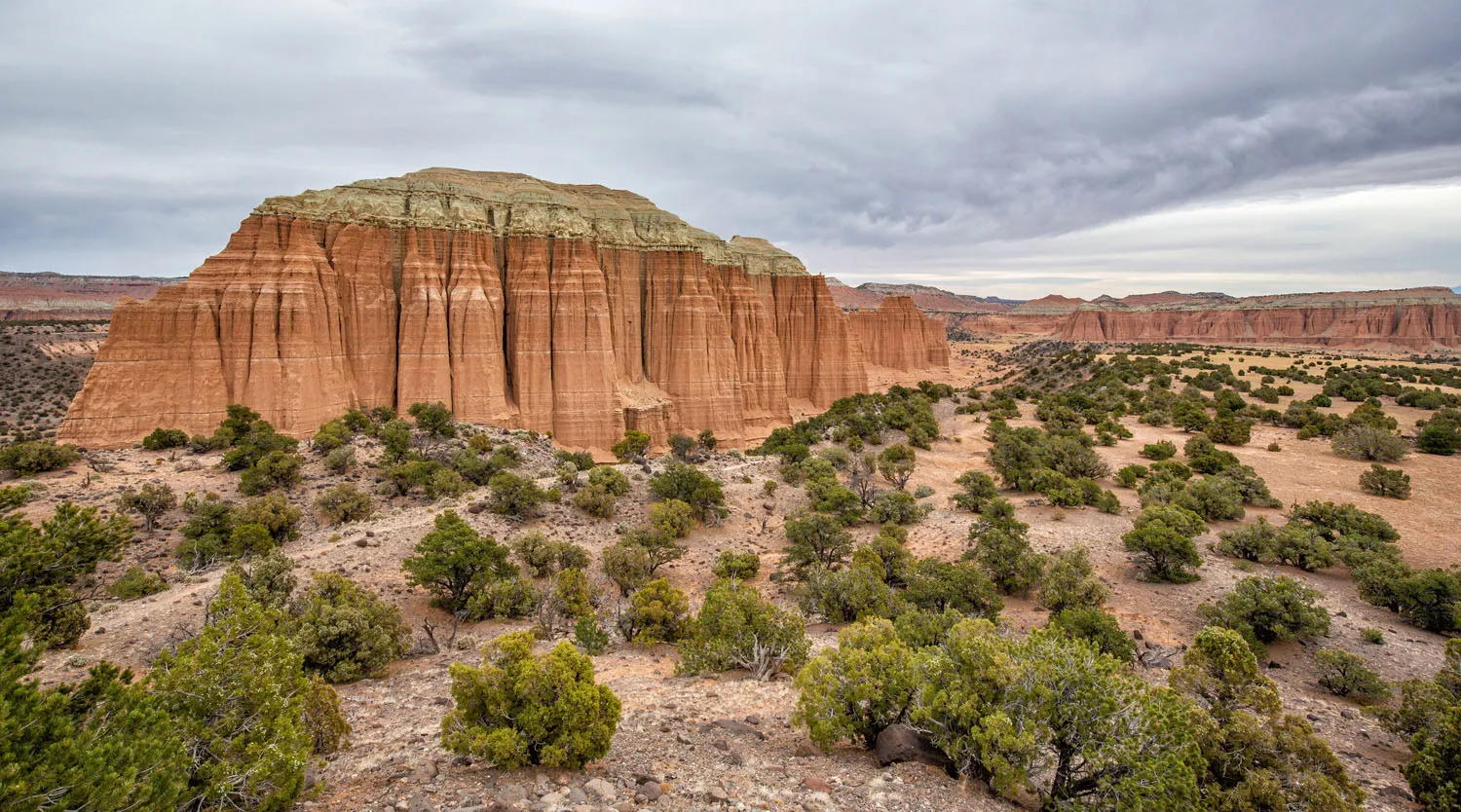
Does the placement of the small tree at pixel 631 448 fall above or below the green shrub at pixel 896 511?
above

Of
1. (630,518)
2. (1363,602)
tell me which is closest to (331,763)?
(630,518)

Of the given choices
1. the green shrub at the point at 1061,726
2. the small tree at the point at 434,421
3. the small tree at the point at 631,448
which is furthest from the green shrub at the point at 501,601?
the small tree at the point at 434,421

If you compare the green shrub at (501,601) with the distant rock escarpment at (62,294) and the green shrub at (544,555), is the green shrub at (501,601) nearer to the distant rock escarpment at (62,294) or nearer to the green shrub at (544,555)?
the green shrub at (544,555)

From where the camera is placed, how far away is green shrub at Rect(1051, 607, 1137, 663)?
43.0ft

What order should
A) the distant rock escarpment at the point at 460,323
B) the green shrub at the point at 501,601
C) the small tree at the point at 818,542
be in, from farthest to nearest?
the distant rock escarpment at the point at 460,323 → the small tree at the point at 818,542 → the green shrub at the point at 501,601

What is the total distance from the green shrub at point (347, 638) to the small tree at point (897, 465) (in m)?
22.5

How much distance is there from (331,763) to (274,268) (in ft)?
105

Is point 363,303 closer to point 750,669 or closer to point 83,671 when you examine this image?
point 83,671

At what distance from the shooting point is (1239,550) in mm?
18875

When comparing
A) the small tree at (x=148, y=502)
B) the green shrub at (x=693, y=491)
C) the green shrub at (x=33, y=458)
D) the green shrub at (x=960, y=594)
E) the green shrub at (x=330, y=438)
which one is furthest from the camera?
the green shrub at (x=330, y=438)

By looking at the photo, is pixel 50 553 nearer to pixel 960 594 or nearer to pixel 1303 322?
pixel 960 594

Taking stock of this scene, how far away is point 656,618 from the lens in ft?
50.3

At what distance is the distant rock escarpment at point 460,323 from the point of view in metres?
29.8

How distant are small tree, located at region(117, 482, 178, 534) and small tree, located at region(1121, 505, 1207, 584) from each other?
3211cm
